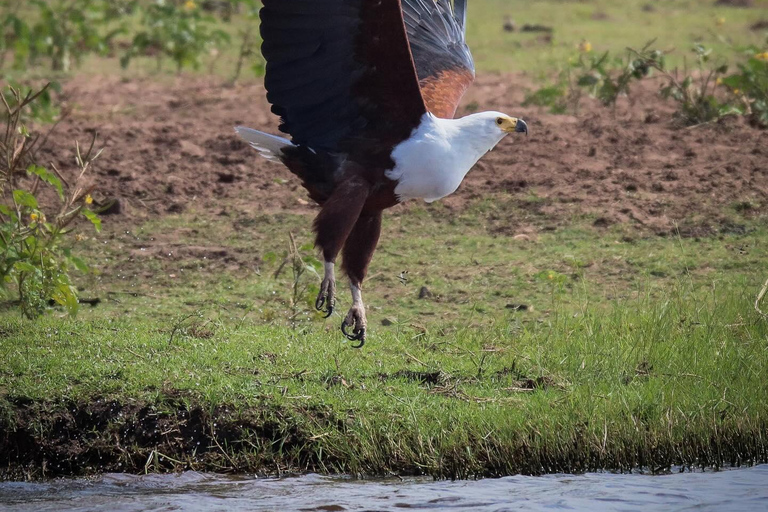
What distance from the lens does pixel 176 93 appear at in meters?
10.6

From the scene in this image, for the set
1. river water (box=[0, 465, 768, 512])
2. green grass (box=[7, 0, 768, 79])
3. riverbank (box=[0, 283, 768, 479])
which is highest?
green grass (box=[7, 0, 768, 79])

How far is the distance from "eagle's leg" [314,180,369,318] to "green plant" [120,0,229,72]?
5605mm

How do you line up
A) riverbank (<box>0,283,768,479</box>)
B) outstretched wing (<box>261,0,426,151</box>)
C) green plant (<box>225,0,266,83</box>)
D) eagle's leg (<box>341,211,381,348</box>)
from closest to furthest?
1. riverbank (<box>0,283,768,479</box>)
2. outstretched wing (<box>261,0,426,151</box>)
3. eagle's leg (<box>341,211,381,348</box>)
4. green plant (<box>225,0,266,83</box>)

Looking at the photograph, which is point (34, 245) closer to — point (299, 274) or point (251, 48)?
point (299, 274)

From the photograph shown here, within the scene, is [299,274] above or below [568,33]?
below

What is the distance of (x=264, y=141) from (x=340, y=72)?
57 cm

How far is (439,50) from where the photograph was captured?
22.5 ft

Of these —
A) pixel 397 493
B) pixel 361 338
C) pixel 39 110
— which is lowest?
pixel 397 493

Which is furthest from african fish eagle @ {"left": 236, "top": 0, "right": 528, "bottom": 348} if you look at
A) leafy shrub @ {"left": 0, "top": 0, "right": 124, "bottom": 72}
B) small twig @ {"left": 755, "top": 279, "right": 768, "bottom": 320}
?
leafy shrub @ {"left": 0, "top": 0, "right": 124, "bottom": 72}

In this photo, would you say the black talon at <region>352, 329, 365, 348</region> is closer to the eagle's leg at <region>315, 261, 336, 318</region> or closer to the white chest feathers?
the eagle's leg at <region>315, 261, 336, 318</region>

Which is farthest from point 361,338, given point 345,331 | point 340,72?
point 340,72

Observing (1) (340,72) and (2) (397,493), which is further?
(1) (340,72)

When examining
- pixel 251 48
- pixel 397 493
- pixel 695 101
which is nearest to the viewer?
pixel 397 493

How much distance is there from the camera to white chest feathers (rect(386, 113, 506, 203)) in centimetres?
555
